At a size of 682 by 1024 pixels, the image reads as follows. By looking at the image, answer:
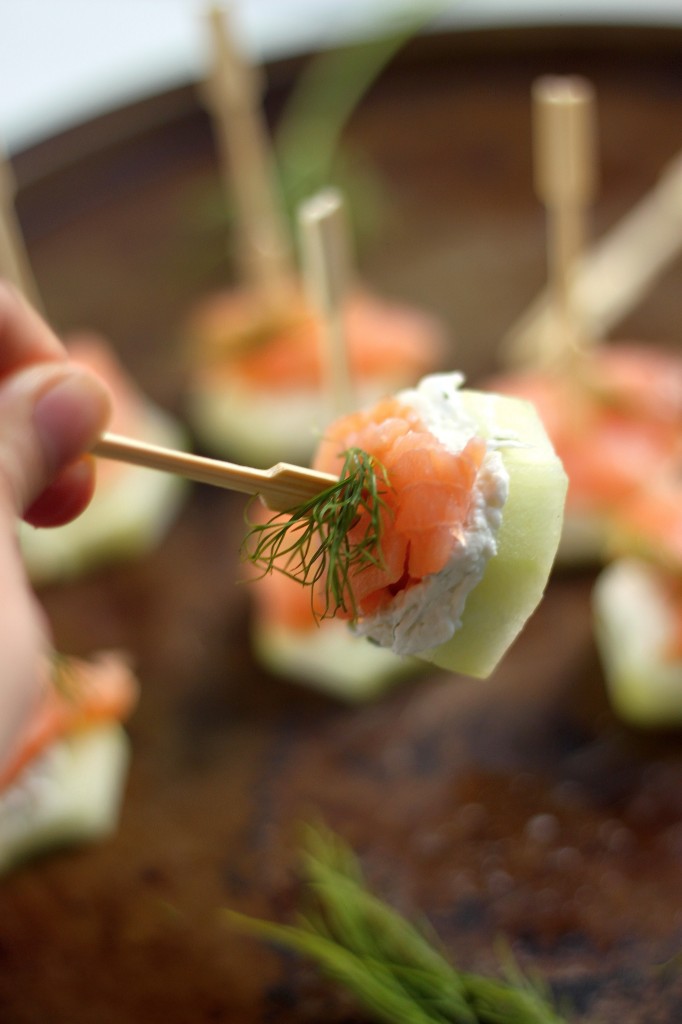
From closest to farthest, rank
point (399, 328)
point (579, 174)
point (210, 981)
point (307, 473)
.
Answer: point (307, 473)
point (210, 981)
point (579, 174)
point (399, 328)

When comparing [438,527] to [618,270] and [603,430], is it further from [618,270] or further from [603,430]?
[618,270]

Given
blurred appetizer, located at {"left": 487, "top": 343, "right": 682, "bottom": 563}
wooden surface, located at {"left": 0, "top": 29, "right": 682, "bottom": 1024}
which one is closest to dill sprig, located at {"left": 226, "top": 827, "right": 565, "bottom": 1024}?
wooden surface, located at {"left": 0, "top": 29, "right": 682, "bottom": 1024}

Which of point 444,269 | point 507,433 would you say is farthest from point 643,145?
point 507,433

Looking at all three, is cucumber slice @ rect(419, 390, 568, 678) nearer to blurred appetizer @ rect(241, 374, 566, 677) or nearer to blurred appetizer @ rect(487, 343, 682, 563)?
blurred appetizer @ rect(241, 374, 566, 677)

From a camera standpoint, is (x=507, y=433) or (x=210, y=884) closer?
(x=507, y=433)

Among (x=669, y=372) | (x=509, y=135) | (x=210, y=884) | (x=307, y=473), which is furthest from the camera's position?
(x=509, y=135)

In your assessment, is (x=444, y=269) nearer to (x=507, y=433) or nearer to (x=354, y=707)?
(x=354, y=707)

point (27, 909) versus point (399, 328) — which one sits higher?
point (399, 328)
